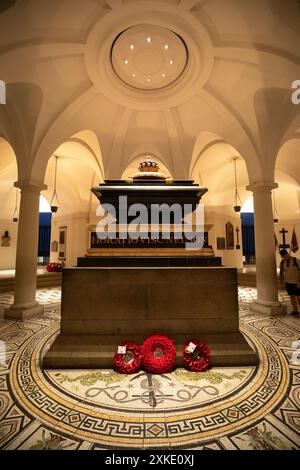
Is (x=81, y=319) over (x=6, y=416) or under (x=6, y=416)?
over

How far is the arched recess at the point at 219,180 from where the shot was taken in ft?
28.5

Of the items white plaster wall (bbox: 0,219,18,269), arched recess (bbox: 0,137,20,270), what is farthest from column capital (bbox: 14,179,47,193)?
white plaster wall (bbox: 0,219,18,269)

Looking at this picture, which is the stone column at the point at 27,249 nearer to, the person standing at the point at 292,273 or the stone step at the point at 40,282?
the stone step at the point at 40,282

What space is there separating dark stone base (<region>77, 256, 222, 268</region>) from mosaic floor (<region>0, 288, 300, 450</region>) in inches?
61.3

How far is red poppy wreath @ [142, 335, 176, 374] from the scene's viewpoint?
2.82 metres

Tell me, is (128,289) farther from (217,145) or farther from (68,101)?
(217,145)

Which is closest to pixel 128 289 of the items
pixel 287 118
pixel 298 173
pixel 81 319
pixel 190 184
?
pixel 81 319

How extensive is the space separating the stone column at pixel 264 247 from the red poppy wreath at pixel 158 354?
406 centimetres

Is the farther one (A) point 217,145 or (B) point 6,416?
(A) point 217,145

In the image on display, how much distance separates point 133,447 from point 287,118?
24.7ft

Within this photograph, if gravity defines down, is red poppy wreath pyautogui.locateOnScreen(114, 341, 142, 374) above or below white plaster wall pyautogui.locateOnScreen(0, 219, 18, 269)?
below

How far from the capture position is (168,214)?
4273 mm

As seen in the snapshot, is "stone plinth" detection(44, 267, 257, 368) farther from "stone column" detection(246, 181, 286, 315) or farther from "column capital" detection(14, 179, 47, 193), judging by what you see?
"column capital" detection(14, 179, 47, 193)

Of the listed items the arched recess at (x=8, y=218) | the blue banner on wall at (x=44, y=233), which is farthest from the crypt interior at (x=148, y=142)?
the blue banner on wall at (x=44, y=233)
